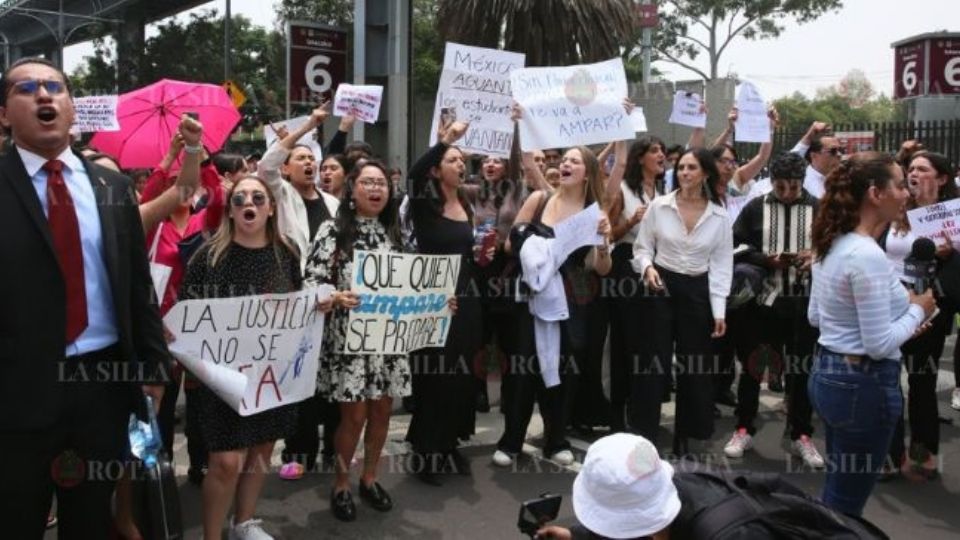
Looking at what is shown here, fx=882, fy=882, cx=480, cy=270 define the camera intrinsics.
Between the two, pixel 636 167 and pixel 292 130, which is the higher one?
pixel 292 130

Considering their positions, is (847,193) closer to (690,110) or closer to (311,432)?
(311,432)

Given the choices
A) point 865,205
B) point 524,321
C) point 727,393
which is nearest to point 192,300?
point 524,321

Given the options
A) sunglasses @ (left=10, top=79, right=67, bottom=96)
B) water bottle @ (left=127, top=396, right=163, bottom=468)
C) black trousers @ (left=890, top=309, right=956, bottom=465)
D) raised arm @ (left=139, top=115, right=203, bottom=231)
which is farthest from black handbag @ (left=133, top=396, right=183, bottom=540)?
black trousers @ (left=890, top=309, right=956, bottom=465)

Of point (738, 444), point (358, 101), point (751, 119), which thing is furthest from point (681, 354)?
point (358, 101)

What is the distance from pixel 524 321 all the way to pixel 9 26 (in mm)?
61858

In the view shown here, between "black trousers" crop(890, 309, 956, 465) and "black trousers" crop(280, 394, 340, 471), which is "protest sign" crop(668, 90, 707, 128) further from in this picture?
"black trousers" crop(280, 394, 340, 471)

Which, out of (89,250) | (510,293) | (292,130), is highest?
(292,130)

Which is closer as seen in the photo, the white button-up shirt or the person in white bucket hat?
the person in white bucket hat

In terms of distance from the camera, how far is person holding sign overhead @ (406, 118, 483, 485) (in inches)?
200

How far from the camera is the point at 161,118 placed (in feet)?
18.7

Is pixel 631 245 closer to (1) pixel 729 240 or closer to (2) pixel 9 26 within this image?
(1) pixel 729 240

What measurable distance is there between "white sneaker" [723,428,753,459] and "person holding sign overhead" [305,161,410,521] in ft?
7.51

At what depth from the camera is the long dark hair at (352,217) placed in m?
4.55

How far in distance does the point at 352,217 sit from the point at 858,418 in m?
2.60
